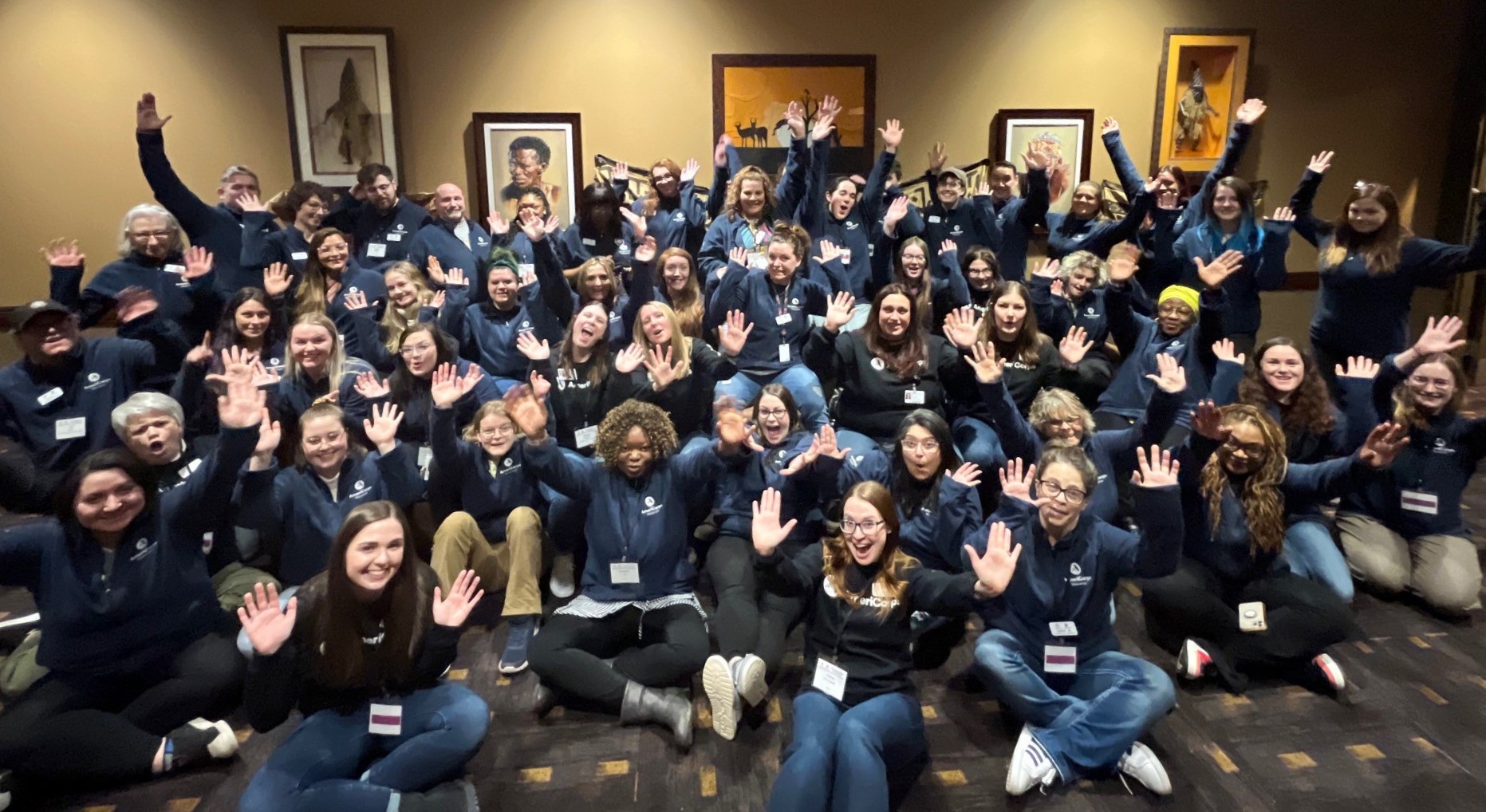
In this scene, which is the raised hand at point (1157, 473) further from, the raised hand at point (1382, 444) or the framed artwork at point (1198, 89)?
the framed artwork at point (1198, 89)

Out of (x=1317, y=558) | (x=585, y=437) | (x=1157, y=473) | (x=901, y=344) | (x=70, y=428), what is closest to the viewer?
(x=1157, y=473)

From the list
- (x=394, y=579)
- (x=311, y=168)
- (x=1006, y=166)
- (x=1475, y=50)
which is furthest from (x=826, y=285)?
(x=1475, y=50)

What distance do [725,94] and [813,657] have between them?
5.38 meters

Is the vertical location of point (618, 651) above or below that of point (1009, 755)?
above

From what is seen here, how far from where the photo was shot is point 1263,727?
9.93 ft

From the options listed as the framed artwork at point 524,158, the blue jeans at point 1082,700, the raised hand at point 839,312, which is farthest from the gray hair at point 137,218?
the blue jeans at point 1082,700

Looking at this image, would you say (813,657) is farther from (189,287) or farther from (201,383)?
(189,287)

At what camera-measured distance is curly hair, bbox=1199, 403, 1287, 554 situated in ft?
10.7

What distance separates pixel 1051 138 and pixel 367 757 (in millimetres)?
6848

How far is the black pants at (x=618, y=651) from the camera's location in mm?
3086

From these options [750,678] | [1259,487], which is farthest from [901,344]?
[750,678]

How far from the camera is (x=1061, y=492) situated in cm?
281

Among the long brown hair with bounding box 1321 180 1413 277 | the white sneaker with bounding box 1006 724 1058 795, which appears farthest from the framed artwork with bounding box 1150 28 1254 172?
the white sneaker with bounding box 1006 724 1058 795

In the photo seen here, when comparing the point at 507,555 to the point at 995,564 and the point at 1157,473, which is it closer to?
the point at 995,564
